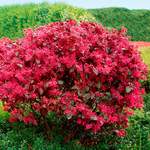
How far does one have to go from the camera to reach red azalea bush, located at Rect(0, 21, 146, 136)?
743cm

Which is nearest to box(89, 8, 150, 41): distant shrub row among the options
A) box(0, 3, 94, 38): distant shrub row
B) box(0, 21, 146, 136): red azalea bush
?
box(0, 3, 94, 38): distant shrub row

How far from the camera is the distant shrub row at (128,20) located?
26.0 meters

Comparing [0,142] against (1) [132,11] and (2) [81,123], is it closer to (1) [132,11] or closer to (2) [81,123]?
(2) [81,123]

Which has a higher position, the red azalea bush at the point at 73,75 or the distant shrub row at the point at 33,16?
the red azalea bush at the point at 73,75

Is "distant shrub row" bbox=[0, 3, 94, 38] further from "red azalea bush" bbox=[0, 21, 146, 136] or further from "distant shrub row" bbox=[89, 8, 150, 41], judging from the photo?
"red azalea bush" bbox=[0, 21, 146, 136]

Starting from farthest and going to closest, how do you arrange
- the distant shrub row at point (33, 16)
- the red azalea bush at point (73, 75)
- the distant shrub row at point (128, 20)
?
1. the distant shrub row at point (128, 20)
2. the distant shrub row at point (33, 16)
3. the red azalea bush at point (73, 75)

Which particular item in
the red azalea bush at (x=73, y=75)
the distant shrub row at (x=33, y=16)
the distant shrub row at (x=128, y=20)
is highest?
the red azalea bush at (x=73, y=75)

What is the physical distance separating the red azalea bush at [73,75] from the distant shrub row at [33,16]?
1175cm

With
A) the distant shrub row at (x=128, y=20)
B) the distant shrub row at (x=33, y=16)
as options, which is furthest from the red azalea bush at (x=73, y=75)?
the distant shrub row at (x=128, y=20)

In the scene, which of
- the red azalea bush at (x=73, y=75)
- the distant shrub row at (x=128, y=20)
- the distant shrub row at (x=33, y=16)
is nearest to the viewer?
the red azalea bush at (x=73, y=75)

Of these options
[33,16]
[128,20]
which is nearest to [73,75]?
[33,16]

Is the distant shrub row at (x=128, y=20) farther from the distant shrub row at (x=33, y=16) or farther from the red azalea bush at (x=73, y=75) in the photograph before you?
the red azalea bush at (x=73, y=75)

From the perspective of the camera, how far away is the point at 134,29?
26.2 metres

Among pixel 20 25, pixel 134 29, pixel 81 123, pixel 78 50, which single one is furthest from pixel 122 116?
pixel 134 29
